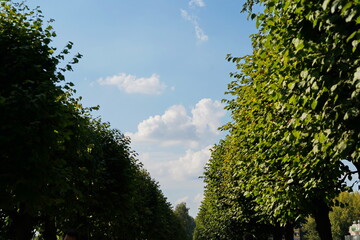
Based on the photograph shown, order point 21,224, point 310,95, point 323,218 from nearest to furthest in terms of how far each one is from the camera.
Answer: point 310,95 < point 21,224 < point 323,218

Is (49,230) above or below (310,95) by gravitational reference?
above

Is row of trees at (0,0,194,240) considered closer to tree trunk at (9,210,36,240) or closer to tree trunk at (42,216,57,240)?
tree trunk at (9,210,36,240)

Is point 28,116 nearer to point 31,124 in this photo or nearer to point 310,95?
point 31,124

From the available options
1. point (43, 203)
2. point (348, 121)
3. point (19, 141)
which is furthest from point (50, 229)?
point (348, 121)

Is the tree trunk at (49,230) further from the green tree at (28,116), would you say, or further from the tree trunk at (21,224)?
the green tree at (28,116)

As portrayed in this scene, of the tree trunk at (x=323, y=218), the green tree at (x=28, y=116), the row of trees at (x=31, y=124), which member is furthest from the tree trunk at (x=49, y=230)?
the tree trunk at (x=323, y=218)

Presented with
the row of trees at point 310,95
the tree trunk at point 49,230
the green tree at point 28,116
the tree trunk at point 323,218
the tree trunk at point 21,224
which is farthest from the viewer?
the tree trunk at point 49,230

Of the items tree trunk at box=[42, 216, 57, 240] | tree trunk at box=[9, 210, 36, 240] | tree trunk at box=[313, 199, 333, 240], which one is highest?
tree trunk at box=[42, 216, 57, 240]

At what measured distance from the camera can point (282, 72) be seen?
1375cm

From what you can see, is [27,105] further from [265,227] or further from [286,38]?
[265,227]

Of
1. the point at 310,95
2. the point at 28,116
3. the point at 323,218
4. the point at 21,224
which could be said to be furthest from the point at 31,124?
the point at 323,218

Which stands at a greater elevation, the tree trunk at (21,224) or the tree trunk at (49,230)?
the tree trunk at (49,230)

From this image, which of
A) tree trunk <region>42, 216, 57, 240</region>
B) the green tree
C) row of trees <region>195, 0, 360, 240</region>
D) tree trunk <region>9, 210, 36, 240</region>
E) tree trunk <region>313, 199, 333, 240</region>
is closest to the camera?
row of trees <region>195, 0, 360, 240</region>

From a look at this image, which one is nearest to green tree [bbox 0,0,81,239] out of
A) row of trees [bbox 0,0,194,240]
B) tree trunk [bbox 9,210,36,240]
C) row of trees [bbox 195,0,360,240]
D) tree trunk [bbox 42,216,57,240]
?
row of trees [bbox 0,0,194,240]
